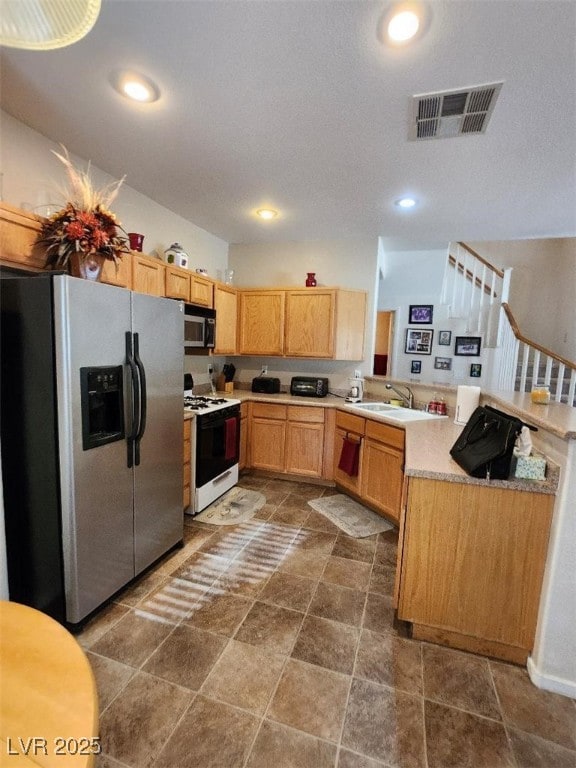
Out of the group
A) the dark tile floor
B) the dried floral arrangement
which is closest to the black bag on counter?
the dark tile floor

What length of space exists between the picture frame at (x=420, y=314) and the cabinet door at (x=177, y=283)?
14.7 feet

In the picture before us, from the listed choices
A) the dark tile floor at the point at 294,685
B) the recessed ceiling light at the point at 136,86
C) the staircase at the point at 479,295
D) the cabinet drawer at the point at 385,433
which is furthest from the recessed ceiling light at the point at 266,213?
the dark tile floor at the point at 294,685

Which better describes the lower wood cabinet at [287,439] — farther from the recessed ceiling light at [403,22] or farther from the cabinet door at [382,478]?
the recessed ceiling light at [403,22]

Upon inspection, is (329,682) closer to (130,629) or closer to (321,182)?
(130,629)

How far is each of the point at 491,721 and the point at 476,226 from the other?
3756mm

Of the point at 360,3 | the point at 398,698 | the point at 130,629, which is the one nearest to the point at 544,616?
the point at 398,698

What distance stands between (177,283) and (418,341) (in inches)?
184

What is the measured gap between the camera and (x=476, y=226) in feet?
11.3

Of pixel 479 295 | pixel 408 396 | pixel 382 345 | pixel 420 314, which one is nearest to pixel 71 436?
pixel 408 396

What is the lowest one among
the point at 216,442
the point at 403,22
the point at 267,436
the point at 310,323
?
the point at 267,436

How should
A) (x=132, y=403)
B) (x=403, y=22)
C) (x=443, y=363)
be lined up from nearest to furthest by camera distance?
(x=403, y=22) → (x=132, y=403) → (x=443, y=363)

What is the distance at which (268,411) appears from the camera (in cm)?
371

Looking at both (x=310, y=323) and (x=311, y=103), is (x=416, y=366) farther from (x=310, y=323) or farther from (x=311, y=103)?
(x=311, y=103)

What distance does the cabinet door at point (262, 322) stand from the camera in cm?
393
